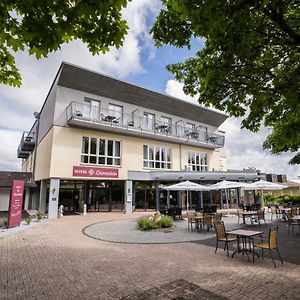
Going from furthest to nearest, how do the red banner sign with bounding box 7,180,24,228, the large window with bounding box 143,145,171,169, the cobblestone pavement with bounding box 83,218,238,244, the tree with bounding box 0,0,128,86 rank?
the large window with bounding box 143,145,171,169 → the red banner sign with bounding box 7,180,24,228 → the cobblestone pavement with bounding box 83,218,238,244 → the tree with bounding box 0,0,128,86

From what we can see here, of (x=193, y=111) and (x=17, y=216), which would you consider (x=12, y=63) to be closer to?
(x=17, y=216)

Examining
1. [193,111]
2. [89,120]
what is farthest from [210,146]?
[89,120]

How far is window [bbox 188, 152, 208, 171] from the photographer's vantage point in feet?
85.1

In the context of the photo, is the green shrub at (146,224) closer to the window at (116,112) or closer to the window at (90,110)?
the window at (90,110)

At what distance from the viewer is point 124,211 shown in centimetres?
2038

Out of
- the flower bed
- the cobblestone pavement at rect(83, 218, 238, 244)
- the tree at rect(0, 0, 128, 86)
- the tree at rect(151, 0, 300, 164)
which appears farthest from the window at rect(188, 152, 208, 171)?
the tree at rect(0, 0, 128, 86)

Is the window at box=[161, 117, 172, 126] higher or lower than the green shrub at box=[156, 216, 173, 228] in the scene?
higher

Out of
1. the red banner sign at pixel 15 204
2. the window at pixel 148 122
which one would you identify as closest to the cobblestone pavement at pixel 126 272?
the red banner sign at pixel 15 204

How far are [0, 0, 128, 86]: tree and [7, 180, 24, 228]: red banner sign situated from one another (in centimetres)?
1070

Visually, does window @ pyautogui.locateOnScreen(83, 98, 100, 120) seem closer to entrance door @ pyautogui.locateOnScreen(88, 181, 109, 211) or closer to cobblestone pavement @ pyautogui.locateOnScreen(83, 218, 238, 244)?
entrance door @ pyautogui.locateOnScreen(88, 181, 109, 211)

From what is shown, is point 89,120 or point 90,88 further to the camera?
point 90,88

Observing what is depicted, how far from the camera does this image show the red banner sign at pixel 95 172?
1809cm

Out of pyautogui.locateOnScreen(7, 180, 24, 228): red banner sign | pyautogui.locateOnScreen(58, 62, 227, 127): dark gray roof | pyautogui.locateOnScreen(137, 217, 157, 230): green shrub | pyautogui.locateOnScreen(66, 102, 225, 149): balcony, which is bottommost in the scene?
pyautogui.locateOnScreen(137, 217, 157, 230): green shrub

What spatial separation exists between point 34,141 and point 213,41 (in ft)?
86.1
